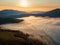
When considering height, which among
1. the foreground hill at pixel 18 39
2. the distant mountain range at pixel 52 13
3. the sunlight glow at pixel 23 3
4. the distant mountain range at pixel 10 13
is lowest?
the foreground hill at pixel 18 39

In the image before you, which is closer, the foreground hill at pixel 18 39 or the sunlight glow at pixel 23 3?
the foreground hill at pixel 18 39

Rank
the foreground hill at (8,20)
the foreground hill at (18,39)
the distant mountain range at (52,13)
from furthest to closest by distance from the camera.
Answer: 1. the distant mountain range at (52,13)
2. the foreground hill at (8,20)
3. the foreground hill at (18,39)

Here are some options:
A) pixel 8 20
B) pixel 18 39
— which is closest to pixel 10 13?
pixel 8 20

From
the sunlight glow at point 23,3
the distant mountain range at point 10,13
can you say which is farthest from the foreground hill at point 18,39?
the sunlight glow at point 23,3

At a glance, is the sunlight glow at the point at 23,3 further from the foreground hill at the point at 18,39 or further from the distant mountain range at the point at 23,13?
the foreground hill at the point at 18,39

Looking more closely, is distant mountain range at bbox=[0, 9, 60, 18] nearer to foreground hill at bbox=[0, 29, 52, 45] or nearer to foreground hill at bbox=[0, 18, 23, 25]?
foreground hill at bbox=[0, 18, 23, 25]

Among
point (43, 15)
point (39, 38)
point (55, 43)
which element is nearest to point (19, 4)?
point (43, 15)

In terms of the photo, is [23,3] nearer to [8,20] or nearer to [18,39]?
[8,20]

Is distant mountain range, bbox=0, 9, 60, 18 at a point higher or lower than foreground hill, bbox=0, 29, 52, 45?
higher

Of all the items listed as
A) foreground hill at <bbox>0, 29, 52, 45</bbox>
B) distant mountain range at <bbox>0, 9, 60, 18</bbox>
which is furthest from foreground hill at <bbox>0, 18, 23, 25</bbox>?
foreground hill at <bbox>0, 29, 52, 45</bbox>
